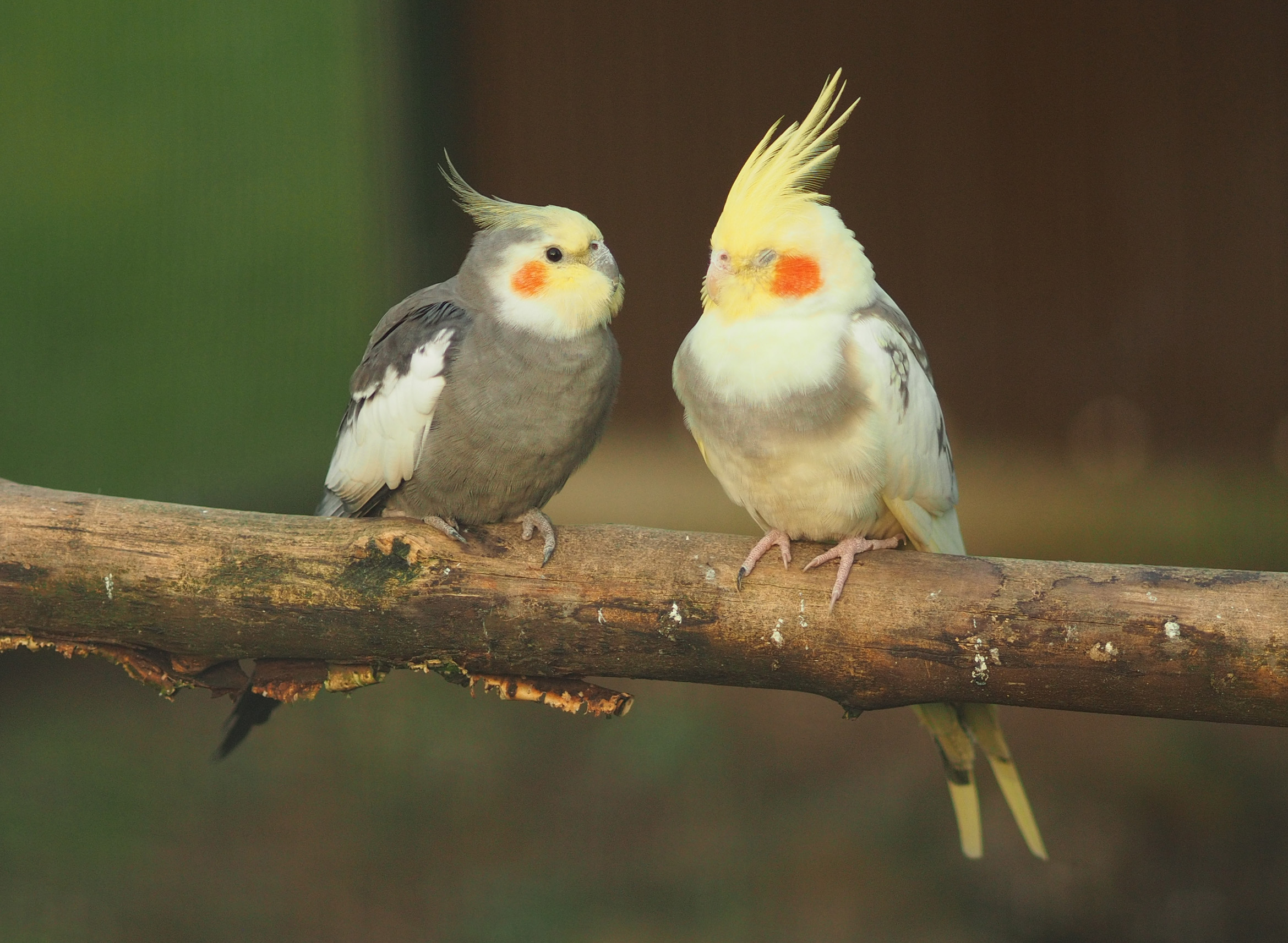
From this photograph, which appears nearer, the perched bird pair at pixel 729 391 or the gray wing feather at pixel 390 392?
the perched bird pair at pixel 729 391

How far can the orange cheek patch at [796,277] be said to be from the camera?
2.15 meters

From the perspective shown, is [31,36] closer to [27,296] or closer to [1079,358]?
[27,296]

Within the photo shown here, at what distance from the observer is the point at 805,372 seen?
6.91ft

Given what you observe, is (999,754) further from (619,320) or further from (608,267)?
(619,320)

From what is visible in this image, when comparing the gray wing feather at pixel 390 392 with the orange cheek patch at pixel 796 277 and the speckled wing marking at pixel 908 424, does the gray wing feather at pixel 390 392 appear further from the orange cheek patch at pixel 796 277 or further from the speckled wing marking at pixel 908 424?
the speckled wing marking at pixel 908 424

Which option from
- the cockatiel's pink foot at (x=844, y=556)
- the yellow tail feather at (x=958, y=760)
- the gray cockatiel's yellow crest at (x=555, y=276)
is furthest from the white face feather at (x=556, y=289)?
the yellow tail feather at (x=958, y=760)

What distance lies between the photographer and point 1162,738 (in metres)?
4.21

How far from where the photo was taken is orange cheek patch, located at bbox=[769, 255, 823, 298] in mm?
2152

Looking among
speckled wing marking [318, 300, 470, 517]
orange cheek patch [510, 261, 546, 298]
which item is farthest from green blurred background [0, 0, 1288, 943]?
orange cheek patch [510, 261, 546, 298]

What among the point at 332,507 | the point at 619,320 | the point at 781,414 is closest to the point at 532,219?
the point at 781,414

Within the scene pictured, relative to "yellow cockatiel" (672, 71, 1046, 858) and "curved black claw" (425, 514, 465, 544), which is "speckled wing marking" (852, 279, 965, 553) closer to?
"yellow cockatiel" (672, 71, 1046, 858)

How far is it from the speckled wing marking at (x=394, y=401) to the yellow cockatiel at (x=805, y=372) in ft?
1.72

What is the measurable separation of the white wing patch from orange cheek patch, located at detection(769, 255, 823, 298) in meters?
0.69

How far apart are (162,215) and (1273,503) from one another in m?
4.95
